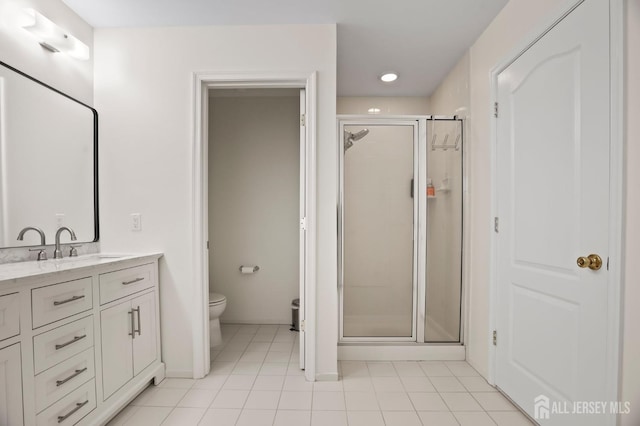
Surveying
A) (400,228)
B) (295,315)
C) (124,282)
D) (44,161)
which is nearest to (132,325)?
(124,282)

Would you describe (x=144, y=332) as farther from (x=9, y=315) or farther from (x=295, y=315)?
(x=295, y=315)

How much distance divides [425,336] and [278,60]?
95.5 inches

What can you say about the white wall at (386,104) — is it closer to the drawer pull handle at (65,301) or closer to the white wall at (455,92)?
the white wall at (455,92)

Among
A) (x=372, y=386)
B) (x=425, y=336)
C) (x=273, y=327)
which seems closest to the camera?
(x=372, y=386)

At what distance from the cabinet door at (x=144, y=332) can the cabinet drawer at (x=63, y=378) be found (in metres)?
0.34

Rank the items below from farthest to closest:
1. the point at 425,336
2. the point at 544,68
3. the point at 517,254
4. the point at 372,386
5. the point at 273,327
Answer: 1. the point at 273,327
2. the point at 425,336
3. the point at 372,386
4. the point at 517,254
5. the point at 544,68

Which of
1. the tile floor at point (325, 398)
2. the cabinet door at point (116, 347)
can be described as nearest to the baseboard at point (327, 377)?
the tile floor at point (325, 398)

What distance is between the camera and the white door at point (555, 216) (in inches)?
49.9

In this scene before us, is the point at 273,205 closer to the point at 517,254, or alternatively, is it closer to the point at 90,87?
the point at 90,87

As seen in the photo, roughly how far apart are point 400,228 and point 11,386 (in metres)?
2.41

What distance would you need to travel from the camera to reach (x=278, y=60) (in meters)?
2.11

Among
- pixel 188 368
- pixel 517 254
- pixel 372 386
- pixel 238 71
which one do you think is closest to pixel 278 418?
pixel 372 386

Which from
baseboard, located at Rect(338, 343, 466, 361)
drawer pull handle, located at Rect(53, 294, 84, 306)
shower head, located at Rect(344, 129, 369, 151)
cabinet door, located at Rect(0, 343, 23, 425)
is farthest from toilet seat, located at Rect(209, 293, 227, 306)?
shower head, located at Rect(344, 129, 369, 151)

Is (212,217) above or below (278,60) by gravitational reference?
below
